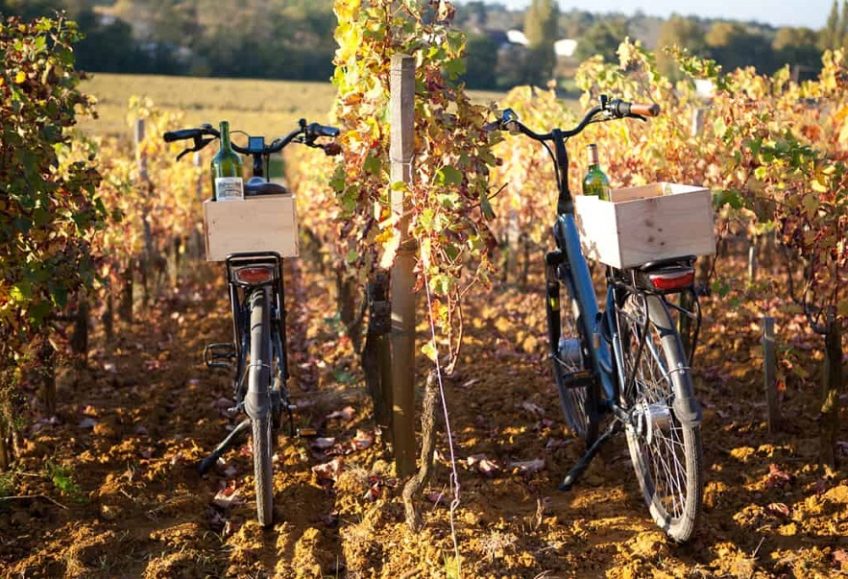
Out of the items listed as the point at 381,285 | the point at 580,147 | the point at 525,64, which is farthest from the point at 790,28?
the point at 381,285

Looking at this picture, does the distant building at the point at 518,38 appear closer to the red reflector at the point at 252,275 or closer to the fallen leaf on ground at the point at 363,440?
the fallen leaf on ground at the point at 363,440

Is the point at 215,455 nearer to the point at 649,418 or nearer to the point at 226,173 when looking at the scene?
the point at 226,173

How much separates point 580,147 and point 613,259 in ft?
14.5

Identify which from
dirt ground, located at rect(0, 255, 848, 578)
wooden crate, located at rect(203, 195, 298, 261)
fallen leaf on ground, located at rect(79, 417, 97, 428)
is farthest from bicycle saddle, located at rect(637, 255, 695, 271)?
fallen leaf on ground, located at rect(79, 417, 97, 428)

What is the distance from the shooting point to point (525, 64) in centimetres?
3641

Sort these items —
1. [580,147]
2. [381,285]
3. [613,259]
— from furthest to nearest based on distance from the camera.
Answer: [580,147] < [381,285] < [613,259]

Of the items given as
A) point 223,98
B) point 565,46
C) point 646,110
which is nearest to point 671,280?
point 646,110

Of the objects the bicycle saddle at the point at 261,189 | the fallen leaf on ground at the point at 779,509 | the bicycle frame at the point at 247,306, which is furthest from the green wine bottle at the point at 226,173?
the fallen leaf on ground at the point at 779,509

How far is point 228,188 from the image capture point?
3.54m

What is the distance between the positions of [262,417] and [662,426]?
1.37m

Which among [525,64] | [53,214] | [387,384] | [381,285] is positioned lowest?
[387,384]

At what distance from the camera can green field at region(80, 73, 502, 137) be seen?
3359cm

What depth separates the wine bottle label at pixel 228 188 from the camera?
3.52 meters

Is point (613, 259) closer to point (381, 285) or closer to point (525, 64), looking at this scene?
point (381, 285)
